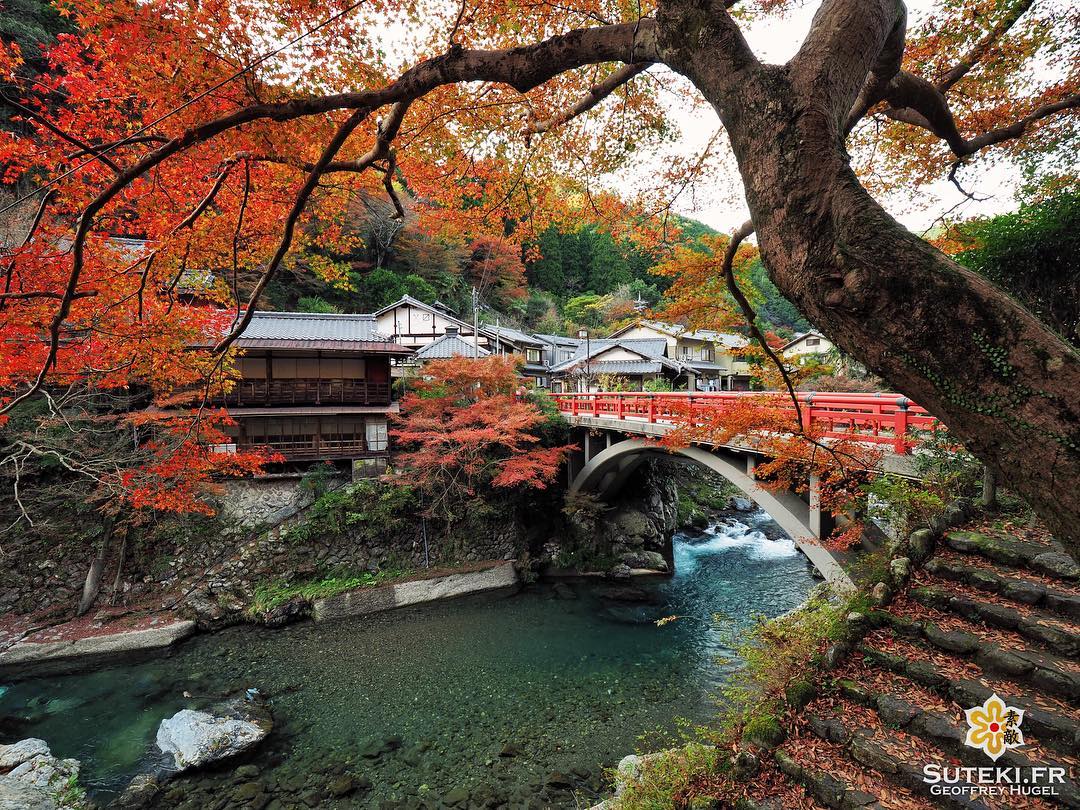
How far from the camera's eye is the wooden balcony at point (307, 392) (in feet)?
45.1

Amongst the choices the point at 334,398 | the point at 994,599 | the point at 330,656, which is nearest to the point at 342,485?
the point at 334,398

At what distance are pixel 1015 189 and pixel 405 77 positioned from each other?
765 cm

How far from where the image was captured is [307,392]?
1446 centimetres

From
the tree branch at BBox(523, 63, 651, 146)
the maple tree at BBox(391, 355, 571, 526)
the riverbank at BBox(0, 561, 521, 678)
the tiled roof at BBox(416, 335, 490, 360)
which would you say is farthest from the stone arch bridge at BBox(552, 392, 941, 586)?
the tiled roof at BBox(416, 335, 490, 360)

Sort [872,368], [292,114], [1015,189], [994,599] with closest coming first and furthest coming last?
[872,368], [292,114], [994,599], [1015,189]

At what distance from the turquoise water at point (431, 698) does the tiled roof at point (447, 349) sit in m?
11.0

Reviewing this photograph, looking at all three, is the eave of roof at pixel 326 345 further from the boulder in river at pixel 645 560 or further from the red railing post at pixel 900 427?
the red railing post at pixel 900 427

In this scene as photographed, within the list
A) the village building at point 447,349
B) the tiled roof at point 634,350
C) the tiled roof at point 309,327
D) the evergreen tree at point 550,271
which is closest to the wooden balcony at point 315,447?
the tiled roof at point 309,327

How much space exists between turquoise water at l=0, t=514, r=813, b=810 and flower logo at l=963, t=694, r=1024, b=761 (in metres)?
2.53

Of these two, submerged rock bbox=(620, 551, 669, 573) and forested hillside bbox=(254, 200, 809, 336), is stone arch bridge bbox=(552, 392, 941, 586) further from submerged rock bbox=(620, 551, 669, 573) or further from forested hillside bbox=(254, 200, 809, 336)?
forested hillside bbox=(254, 200, 809, 336)

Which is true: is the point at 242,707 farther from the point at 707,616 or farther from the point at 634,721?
the point at 707,616

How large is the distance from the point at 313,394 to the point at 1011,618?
51.2 ft

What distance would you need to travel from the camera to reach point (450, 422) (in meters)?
12.6

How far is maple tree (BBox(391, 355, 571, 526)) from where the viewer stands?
40.2 feet
